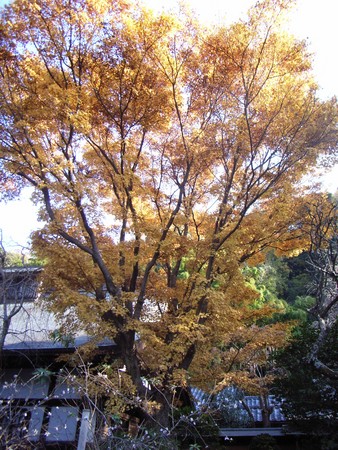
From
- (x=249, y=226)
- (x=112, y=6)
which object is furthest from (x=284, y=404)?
(x=112, y=6)

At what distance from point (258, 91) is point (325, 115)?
1663mm

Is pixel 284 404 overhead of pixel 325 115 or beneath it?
beneath

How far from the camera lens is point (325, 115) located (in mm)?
8469

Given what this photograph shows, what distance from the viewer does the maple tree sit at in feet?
25.1

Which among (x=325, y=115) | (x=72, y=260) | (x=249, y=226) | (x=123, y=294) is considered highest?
(x=325, y=115)

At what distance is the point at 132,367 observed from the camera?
307 inches

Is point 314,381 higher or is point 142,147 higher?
point 142,147

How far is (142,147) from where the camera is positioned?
9.60m

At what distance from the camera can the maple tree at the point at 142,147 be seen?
25.1 ft

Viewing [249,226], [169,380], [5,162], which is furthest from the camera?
[249,226]

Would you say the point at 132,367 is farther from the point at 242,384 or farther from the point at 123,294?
the point at 242,384

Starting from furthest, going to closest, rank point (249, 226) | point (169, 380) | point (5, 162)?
1. point (249, 226)
2. point (5, 162)
3. point (169, 380)

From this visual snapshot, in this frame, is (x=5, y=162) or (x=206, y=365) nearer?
(x=5, y=162)

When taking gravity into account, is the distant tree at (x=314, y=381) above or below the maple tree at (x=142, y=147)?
below
